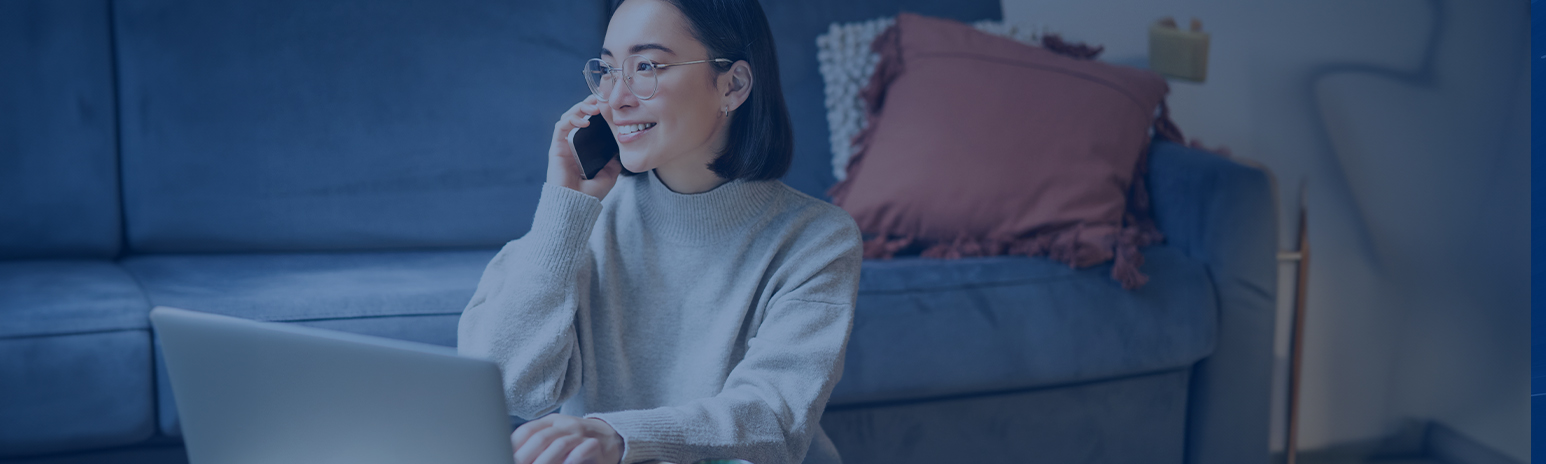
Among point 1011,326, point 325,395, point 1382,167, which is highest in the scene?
point 325,395

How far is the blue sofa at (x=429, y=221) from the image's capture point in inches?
52.6

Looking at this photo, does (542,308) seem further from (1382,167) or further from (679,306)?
(1382,167)

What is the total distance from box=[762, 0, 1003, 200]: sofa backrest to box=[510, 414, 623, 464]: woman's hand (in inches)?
44.8

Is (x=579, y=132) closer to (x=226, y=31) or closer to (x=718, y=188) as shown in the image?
(x=718, y=188)

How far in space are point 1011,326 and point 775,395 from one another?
26.6 inches

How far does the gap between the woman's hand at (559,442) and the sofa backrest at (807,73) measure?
114cm

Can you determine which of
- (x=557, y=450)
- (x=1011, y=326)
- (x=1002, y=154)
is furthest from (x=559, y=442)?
(x=1002, y=154)

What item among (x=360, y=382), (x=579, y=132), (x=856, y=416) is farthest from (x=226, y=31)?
(x=360, y=382)

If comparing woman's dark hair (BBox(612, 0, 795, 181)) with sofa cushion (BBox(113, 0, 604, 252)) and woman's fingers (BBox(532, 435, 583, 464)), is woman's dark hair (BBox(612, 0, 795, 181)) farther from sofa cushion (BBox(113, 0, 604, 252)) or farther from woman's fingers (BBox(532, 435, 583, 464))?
sofa cushion (BBox(113, 0, 604, 252))

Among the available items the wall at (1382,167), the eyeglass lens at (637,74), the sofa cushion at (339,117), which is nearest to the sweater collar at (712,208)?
the eyeglass lens at (637,74)

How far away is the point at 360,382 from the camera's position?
0.48 metres

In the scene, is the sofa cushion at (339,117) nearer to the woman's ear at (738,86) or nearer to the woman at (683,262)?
the woman at (683,262)

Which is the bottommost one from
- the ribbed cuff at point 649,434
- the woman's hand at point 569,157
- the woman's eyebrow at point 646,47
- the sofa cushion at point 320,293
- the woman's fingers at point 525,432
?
the sofa cushion at point 320,293

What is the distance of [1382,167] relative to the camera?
2.00m
